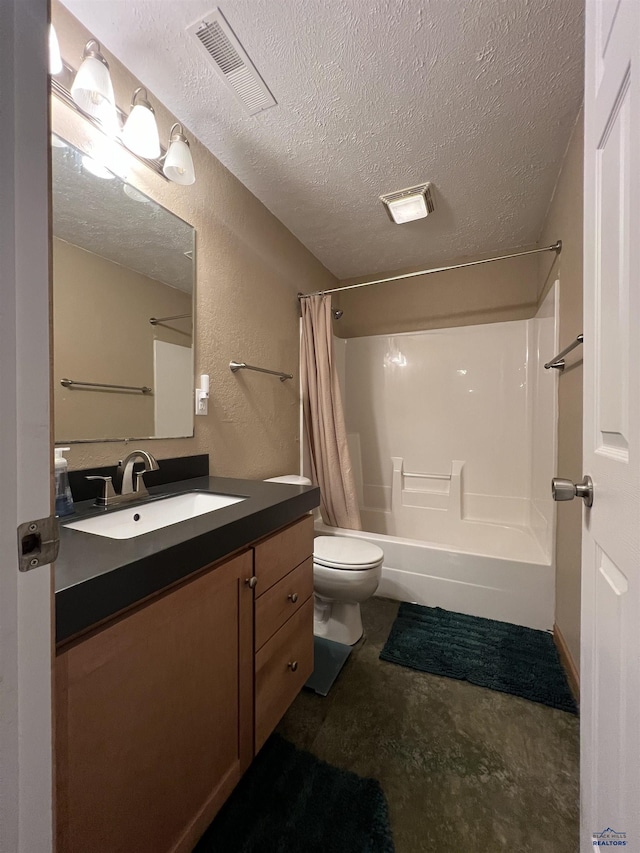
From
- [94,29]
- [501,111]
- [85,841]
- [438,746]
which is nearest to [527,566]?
[438,746]

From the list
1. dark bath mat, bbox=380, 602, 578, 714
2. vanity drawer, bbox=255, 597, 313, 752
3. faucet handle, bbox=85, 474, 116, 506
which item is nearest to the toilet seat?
vanity drawer, bbox=255, 597, 313, 752

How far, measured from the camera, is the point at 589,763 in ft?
2.04

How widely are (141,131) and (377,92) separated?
860 millimetres

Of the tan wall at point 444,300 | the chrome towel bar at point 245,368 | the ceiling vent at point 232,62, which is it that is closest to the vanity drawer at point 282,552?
the chrome towel bar at point 245,368

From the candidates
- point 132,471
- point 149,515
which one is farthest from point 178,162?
point 149,515

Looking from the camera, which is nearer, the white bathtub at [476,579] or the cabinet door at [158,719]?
the cabinet door at [158,719]

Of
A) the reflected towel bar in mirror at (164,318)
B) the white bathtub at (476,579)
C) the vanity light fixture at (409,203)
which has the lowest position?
the white bathtub at (476,579)

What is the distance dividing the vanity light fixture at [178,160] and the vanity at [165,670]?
1.25 meters

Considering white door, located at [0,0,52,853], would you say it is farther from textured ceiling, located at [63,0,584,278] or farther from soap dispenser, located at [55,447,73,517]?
textured ceiling, located at [63,0,584,278]

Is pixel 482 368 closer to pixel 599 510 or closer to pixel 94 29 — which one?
pixel 599 510

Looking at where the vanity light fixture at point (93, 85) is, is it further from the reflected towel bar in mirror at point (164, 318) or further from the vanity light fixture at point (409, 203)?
the vanity light fixture at point (409, 203)

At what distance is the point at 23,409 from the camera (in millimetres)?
372

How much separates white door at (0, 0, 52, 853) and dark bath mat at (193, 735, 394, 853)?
728 millimetres

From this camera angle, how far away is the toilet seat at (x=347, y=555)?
4.90 ft
